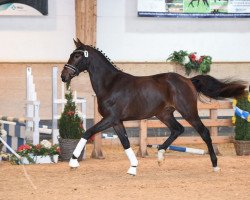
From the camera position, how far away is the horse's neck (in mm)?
9555

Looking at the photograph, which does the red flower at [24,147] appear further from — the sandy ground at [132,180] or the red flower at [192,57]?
the red flower at [192,57]

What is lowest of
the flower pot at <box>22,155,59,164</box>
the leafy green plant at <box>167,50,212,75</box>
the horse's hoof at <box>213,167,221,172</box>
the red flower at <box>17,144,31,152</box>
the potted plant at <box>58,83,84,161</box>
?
the flower pot at <box>22,155,59,164</box>

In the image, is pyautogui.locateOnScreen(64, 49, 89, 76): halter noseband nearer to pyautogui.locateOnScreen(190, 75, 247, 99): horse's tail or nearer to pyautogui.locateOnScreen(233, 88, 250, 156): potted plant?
pyautogui.locateOnScreen(190, 75, 247, 99): horse's tail

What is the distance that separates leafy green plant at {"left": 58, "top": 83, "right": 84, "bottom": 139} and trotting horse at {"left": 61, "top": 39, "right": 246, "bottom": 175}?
144 centimetres

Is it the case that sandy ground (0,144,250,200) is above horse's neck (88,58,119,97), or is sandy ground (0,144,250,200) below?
below

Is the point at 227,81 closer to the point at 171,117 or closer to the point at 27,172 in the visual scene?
the point at 171,117

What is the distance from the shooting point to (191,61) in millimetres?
15531

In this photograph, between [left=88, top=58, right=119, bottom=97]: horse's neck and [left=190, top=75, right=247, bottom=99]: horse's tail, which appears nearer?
[left=88, top=58, right=119, bottom=97]: horse's neck

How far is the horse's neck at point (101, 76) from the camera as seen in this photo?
9.55 m

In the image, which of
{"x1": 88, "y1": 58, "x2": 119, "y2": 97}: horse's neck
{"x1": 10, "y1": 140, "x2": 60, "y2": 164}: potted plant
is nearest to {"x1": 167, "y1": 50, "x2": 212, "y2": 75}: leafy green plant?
{"x1": 10, "y1": 140, "x2": 60, "y2": 164}: potted plant

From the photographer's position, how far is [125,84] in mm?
9641

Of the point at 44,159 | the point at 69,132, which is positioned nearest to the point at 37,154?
the point at 44,159

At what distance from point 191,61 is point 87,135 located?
690 cm

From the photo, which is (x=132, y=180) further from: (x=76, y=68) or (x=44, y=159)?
(x=44, y=159)
